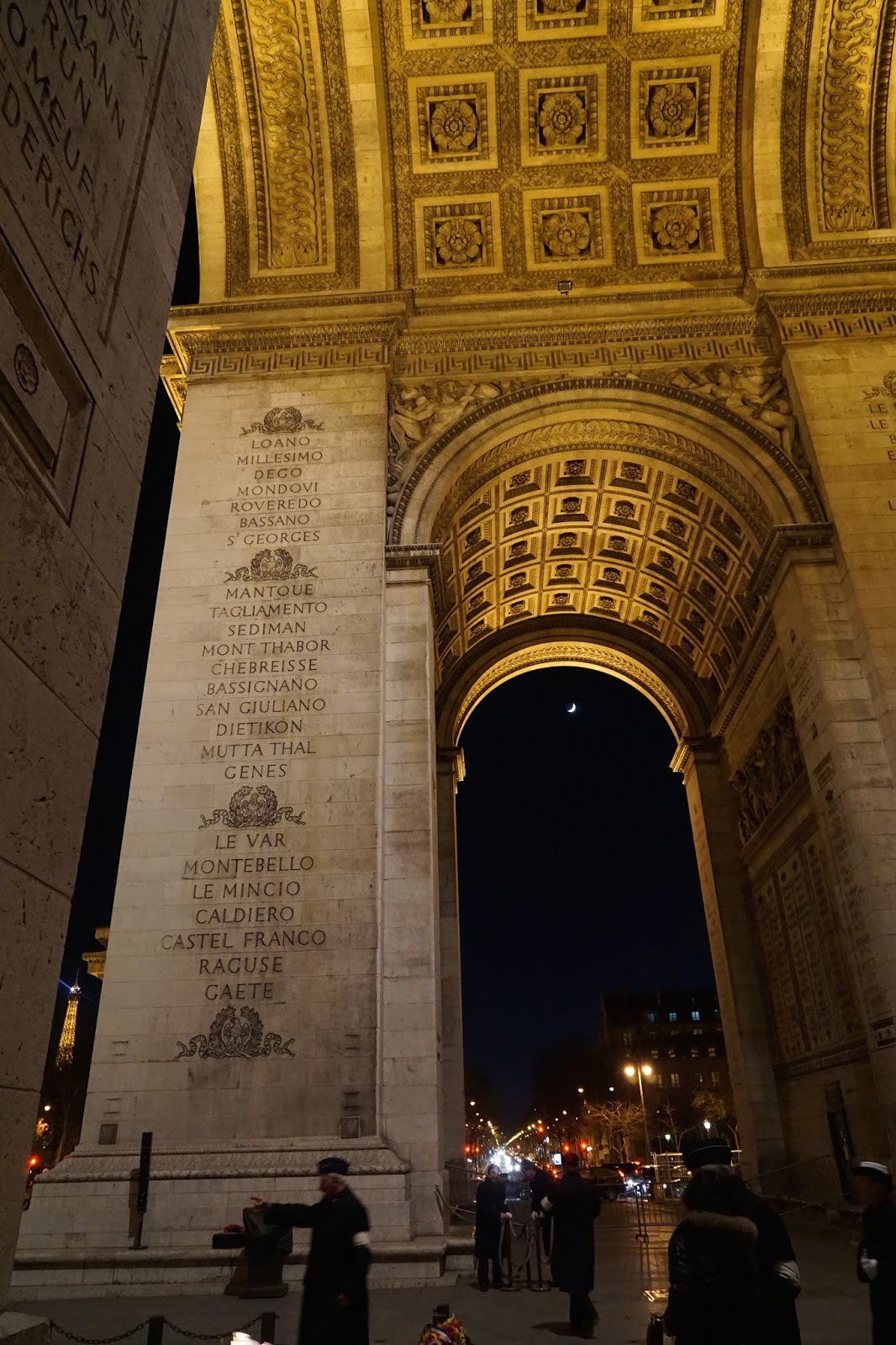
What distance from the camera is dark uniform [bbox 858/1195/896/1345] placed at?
495cm

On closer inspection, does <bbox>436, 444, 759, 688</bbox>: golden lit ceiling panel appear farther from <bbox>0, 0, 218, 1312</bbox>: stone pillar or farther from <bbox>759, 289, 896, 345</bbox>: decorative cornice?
<bbox>0, 0, 218, 1312</bbox>: stone pillar

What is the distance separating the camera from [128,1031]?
1195 centimetres

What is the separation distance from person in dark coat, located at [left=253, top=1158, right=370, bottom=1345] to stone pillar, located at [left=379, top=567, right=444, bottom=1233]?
6802mm

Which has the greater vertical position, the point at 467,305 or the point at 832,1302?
the point at 467,305

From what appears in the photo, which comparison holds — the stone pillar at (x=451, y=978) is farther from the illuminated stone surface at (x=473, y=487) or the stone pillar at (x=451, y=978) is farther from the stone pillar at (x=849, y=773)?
the stone pillar at (x=849, y=773)

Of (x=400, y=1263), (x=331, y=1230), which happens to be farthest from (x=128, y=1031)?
(x=331, y=1230)

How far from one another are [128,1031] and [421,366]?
12847 mm

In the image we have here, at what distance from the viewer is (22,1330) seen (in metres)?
3.41

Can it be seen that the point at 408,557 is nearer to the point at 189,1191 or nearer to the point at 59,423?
the point at 189,1191

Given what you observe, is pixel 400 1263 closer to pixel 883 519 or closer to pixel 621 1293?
pixel 621 1293

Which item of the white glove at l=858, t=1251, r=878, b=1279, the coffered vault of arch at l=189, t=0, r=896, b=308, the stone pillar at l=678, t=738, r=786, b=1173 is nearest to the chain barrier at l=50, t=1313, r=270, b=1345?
the white glove at l=858, t=1251, r=878, b=1279

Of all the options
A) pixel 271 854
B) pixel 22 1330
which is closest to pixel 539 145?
pixel 271 854

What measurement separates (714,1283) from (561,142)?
66.4ft

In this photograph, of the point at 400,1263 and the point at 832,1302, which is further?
the point at 400,1263
